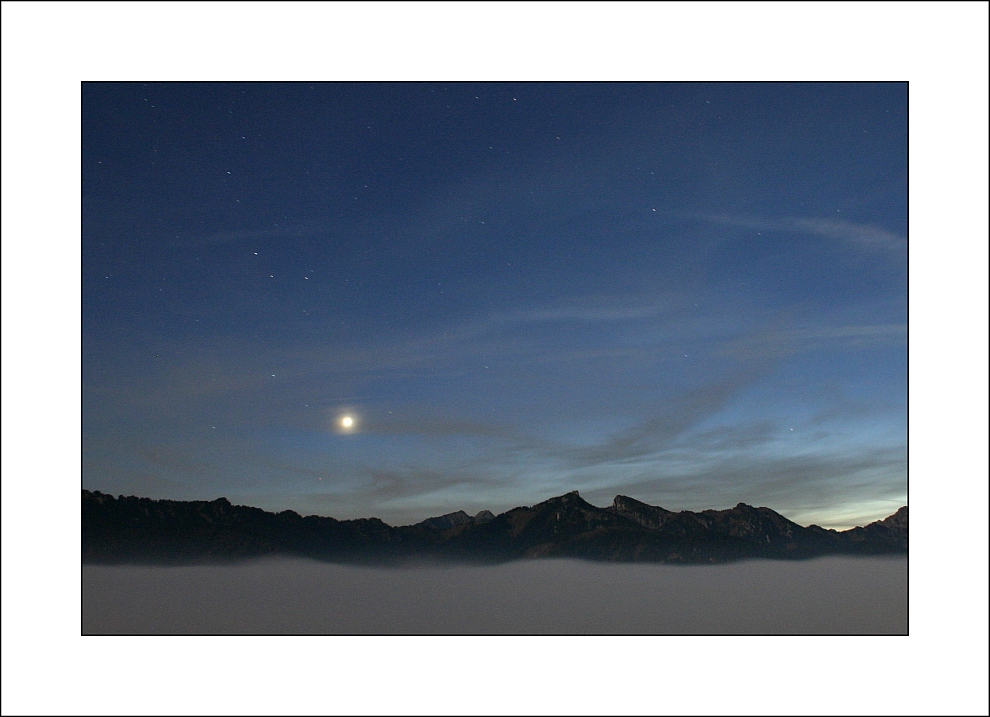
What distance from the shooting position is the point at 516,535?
3223 millimetres

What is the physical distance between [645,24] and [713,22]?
29 centimetres

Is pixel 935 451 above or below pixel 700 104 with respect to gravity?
below

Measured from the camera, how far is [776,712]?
2695 mm

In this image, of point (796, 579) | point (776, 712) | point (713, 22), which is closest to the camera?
point (776, 712)

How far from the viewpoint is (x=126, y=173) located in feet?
10.7

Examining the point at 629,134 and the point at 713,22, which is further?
the point at 629,134

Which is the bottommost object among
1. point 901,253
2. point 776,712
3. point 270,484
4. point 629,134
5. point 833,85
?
point 776,712

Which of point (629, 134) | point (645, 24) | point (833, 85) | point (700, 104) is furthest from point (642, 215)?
point (833, 85)

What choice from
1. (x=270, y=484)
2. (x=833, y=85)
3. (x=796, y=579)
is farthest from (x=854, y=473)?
(x=270, y=484)

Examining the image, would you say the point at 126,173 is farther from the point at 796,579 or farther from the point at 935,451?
the point at 935,451

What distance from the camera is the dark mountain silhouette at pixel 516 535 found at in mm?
3211

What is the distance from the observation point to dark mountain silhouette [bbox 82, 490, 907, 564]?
10.5 feet

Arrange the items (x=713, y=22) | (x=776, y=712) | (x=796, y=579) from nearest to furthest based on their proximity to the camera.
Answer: (x=776, y=712) < (x=713, y=22) < (x=796, y=579)

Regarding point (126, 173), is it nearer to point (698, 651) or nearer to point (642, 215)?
point (642, 215)
